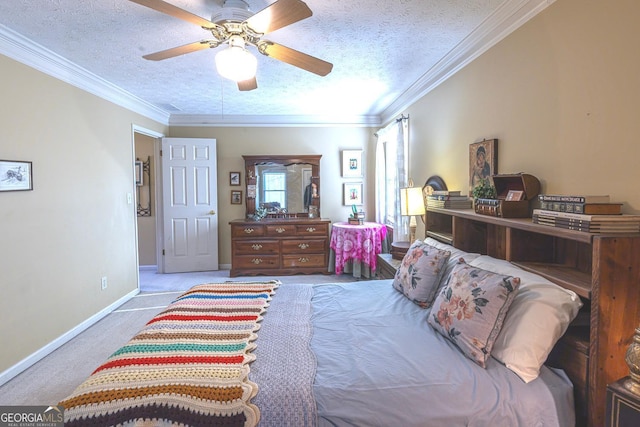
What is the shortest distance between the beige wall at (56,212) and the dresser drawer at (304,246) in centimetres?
204

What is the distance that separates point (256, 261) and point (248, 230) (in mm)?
461

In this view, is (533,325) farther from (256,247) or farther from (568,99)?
(256,247)

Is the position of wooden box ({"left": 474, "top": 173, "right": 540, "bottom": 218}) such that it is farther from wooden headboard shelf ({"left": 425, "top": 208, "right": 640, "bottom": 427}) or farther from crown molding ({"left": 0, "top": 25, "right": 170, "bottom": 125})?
crown molding ({"left": 0, "top": 25, "right": 170, "bottom": 125})

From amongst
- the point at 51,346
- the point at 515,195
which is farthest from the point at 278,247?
the point at 515,195

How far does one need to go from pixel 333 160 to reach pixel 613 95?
13.3 feet

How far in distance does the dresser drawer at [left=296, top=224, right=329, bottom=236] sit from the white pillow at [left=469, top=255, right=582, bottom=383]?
3481 mm

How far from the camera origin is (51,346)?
2.66 meters

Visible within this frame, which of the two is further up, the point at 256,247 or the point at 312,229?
the point at 312,229

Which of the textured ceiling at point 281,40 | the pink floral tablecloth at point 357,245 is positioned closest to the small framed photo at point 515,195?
the textured ceiling at point 281,40

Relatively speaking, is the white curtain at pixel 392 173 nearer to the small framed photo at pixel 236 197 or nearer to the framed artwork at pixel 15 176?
the small framed photo at pixel 236 197

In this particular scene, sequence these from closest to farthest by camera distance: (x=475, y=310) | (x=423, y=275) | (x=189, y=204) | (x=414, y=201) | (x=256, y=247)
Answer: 1. (x=475, y=310)
2. (x=423, y=275)
3. (x=414, y=201)
4. (x=256, y=247)
5. (x=189, y=204)

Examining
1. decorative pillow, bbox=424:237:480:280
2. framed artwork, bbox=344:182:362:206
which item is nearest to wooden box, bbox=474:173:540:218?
decorative pillow, bbox=424:237:480:280

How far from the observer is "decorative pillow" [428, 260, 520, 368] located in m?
1.34

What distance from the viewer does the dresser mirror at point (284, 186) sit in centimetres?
514
